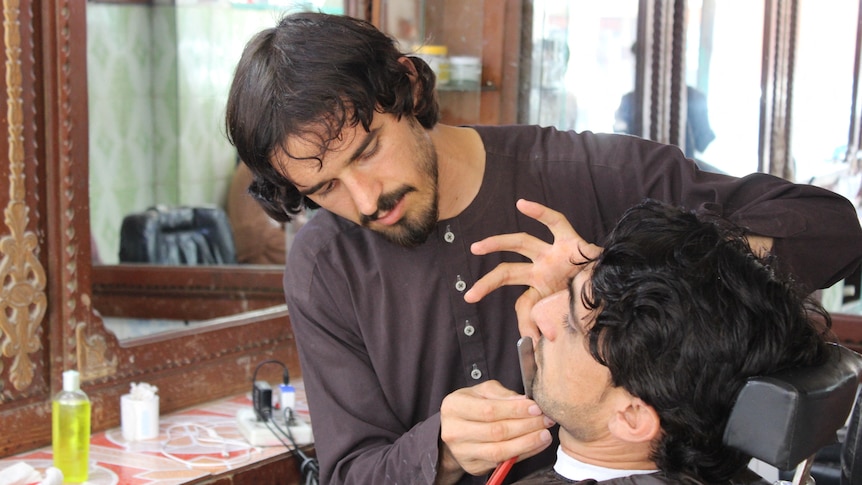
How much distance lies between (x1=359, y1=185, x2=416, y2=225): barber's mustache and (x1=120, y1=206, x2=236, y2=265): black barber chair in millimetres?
1230

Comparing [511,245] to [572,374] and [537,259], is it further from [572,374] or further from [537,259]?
[572,374]

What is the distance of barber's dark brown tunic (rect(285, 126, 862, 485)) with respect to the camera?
1772 millimetres

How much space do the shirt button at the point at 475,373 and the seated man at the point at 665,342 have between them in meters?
0.26

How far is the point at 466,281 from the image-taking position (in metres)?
1.84

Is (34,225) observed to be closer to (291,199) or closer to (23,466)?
(23,466)

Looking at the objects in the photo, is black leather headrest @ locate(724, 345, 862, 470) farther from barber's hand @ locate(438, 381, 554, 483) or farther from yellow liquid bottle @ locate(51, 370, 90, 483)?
yellow liquid bottle @ locate(51, 370, 90, 483)

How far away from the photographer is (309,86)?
1599 mm

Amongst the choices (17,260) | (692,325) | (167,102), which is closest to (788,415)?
(692,325)

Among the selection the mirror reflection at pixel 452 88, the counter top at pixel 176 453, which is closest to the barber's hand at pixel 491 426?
the counter top at pixel 176 453

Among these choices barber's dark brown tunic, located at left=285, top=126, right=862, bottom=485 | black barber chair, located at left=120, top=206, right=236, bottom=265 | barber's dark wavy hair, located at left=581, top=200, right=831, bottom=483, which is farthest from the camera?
black barber chair, located at left=120, top=206, right=236, bottom=265

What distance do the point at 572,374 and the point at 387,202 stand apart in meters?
0.44

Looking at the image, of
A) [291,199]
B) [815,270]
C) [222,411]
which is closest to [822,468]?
[815,270]

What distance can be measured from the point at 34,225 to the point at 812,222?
1.68 metres

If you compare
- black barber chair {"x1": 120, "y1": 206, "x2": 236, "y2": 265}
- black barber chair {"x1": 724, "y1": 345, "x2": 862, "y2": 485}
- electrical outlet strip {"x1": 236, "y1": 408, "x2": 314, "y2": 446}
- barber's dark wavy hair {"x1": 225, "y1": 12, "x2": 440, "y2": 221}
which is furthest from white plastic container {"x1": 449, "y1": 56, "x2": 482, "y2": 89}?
black barber chair {"x1": 724, "y1": 345, "x2": 862, "y2": 485}
